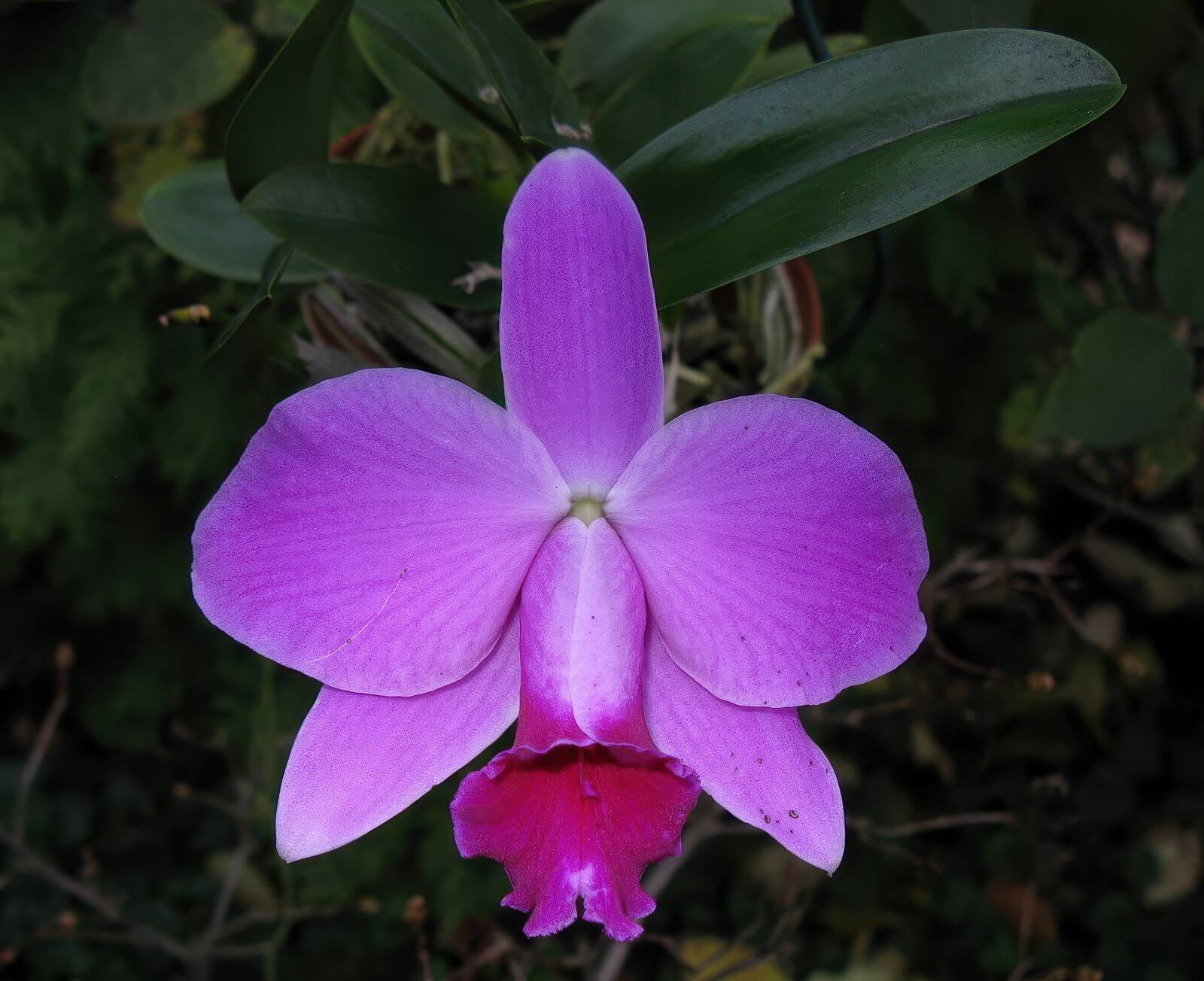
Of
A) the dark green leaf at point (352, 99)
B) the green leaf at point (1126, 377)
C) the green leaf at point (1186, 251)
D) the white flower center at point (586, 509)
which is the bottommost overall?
the green leaf at point (1126, 377)

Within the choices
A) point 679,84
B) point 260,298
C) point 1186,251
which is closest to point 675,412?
point 679,84

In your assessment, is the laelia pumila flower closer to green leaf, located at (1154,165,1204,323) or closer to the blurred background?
→ the blurred background

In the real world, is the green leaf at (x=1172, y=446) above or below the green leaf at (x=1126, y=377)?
below

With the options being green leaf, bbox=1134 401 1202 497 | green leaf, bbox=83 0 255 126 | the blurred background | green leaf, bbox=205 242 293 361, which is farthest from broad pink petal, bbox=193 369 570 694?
green leaf, bbox=1134 401 1202 497

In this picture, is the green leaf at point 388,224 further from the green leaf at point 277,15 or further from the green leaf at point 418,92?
the green leaf at point 277,15

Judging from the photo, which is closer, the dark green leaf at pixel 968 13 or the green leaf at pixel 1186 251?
the dark green leaf at pixel 968 13

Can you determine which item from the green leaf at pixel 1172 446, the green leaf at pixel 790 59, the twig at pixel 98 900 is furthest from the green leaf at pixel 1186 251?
the twig at pixel 98 900
